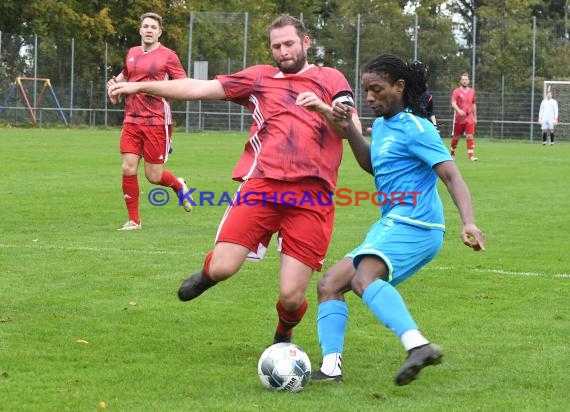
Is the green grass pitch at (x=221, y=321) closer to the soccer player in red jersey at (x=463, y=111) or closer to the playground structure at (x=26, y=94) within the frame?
the soccer player in red jersey at (x=463, y=111)

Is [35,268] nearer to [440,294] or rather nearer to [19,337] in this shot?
[19,337]

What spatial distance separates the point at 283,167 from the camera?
643 cm

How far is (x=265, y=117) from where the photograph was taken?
6.64m

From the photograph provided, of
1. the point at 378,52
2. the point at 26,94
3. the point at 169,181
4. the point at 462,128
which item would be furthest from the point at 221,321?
the point at 26,94

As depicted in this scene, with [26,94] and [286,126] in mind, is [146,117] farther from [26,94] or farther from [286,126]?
[26,94]

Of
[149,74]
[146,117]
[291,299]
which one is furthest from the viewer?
[146,117]

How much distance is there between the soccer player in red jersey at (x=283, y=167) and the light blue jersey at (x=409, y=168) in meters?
0.41

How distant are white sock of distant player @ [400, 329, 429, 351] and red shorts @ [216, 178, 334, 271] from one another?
1.08 metres

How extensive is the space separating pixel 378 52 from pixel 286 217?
117ft

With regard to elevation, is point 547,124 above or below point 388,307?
above

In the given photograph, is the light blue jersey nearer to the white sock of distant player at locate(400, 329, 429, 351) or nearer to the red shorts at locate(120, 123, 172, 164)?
the white sock of distant player at locate(400, 329, 429, 351)

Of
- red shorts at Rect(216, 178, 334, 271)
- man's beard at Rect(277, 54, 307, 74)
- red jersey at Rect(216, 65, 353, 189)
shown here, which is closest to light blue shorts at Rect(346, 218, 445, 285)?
red shorts at Rect(216, 178, 334, 271)

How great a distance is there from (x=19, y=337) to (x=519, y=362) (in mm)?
2969

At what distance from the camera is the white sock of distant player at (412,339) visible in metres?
5.41
